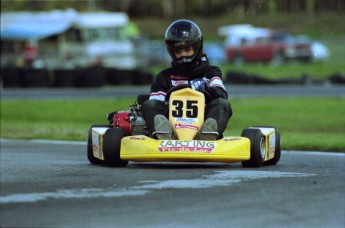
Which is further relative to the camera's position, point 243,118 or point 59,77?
point 59,77

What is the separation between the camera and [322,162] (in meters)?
10.4

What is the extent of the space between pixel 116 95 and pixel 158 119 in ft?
66.5

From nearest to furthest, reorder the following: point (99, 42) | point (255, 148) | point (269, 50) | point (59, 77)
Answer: point (255, 148) → point (59, 77) → point (99, 42) → point (269, 50)

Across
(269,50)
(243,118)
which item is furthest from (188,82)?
(269,50)

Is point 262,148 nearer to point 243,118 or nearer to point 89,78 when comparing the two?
point 243,118

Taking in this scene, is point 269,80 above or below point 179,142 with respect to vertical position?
below

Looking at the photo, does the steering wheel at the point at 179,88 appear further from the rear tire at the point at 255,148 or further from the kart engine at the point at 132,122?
the rear tire at the point at 255,148

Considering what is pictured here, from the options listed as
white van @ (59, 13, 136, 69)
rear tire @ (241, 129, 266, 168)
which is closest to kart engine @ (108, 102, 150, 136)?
rear tire @ (241, 129, 266, 168)

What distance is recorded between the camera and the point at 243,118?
21.2 metres

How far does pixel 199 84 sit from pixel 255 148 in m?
1.07

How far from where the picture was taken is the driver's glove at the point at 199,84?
9914 mm

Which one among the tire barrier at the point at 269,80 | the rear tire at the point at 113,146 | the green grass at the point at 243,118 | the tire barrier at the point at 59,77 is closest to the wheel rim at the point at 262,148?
the rear tire at the point at 113,146

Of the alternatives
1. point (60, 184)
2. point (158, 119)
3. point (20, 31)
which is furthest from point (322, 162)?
point (20, 31)

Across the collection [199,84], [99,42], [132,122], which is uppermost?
[199,84]
